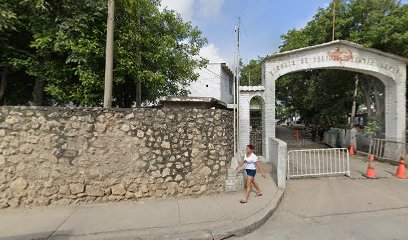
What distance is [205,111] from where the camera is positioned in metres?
6.12

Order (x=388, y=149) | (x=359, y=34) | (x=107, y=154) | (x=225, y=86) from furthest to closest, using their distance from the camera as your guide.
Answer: (x=225, y=86), (x=359, y=34), (x=388, y=149), (x=107, y=154)

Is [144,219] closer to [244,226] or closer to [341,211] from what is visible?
[244,226]

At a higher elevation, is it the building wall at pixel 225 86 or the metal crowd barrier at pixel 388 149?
the building wall at pixel 225 86

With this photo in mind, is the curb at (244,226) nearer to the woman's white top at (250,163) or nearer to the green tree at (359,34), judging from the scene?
the woman's white top at (250,163)

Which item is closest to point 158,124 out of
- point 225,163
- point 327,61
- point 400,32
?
point 225,163

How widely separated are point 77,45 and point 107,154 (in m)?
3.82

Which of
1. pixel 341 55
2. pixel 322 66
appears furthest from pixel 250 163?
pixel 341 55

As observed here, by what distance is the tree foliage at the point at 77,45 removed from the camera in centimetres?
750

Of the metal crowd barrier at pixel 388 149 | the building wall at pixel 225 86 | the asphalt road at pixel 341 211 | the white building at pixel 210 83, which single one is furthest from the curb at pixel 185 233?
the building wall at pixel 225 86

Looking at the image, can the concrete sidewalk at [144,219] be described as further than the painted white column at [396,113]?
No

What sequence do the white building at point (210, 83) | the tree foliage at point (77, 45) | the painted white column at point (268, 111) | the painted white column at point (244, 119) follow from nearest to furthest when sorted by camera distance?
1. the tree foliage at point (77, 45)
2. the painted white column at point (268, 111)
3. the painted white column at point (244, 119)
4. the white building at point (210, 83)

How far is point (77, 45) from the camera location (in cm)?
729

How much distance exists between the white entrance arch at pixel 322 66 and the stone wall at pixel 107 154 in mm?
4828

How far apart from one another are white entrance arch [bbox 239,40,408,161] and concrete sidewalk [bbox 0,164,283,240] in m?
5.33
